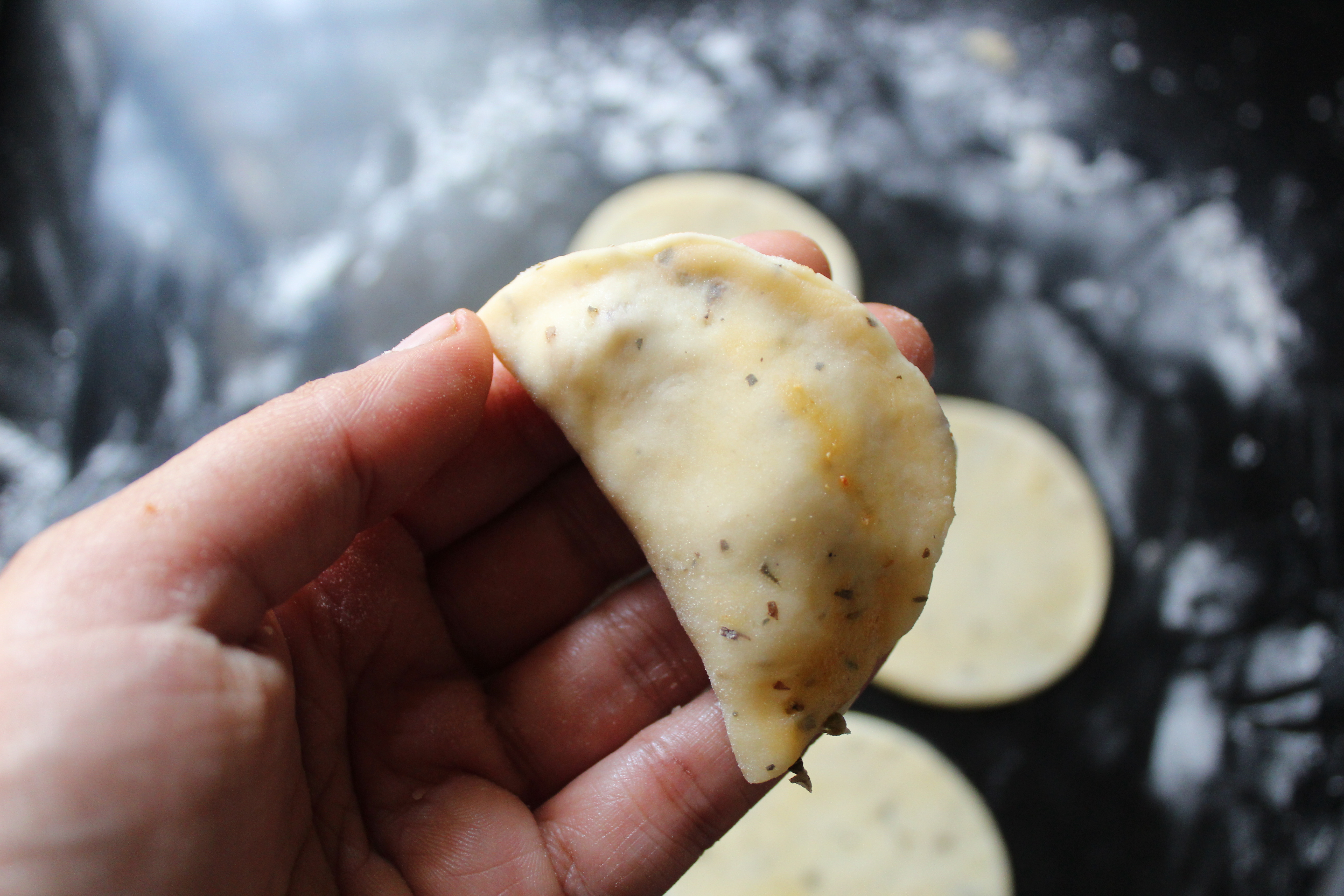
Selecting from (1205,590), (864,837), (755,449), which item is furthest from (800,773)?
(1205,590)

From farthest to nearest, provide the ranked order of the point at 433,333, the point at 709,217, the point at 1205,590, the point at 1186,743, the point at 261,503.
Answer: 1. the point at 709,217
2. the point at 1205,590
3. the point at 1186,743
4. the point at 433,333
5. the point at 261,503

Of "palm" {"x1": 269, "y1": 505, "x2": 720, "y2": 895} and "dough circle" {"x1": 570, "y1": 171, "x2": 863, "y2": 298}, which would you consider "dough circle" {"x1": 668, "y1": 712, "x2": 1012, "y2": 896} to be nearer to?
"palm" {"x1": 269, "y1": 505, "x2": 720, "y2": 895}

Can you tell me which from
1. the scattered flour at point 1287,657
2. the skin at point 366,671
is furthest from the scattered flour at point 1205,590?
the skin at point 366,671

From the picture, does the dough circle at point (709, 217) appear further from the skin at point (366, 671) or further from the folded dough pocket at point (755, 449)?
the folded dough pocket at point (755, 449)

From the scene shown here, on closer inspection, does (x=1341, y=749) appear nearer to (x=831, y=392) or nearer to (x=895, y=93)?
(x=831, y=392)

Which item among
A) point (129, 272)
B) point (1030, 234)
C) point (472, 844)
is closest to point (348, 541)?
point (472, 844)

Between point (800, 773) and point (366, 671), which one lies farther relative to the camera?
point (366, 671)

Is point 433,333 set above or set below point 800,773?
above

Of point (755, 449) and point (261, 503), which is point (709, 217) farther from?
point (261, 503)
